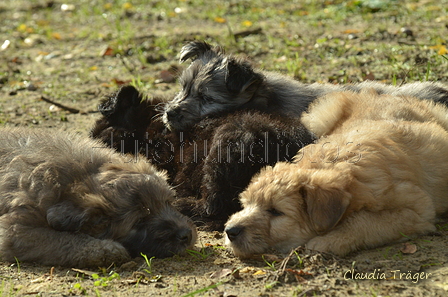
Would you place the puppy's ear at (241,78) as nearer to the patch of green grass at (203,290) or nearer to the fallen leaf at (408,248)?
the fallen leaf at (408,248)

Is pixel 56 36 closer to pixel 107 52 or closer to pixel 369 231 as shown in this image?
pixel 107 52

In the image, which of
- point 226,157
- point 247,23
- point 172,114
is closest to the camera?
point 226,157

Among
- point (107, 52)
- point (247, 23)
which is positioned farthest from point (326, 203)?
point (247, 23)

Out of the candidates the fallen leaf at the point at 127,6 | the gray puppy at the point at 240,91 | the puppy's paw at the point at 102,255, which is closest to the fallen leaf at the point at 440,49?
the gray puppy at the point at 240,91

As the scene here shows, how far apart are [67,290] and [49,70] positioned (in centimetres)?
717

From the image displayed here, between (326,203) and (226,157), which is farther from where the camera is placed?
(226,157)

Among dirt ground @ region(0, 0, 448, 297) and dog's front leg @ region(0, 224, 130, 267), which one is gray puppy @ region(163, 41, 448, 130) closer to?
dirt ground @ region(0, 0, 448, 297)

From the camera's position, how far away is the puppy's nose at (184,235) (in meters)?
4.57

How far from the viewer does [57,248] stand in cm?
442

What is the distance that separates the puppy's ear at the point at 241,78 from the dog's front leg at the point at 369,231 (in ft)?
9.19

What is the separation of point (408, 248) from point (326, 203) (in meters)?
0.70

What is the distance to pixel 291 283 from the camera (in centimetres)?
378

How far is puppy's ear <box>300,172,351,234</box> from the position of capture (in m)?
4.11

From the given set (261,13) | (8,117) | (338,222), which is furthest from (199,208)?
(261,13)
